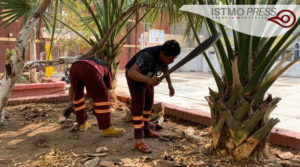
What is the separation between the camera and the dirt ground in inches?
89.4

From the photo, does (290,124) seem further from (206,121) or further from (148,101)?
(148,101)

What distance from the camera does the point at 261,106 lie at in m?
2.11

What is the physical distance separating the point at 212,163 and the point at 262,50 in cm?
114

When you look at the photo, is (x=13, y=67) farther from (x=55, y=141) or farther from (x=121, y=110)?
(x=121, y=110)

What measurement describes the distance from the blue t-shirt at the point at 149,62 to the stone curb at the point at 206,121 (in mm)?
1215

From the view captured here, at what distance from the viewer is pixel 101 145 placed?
2775 millimetres

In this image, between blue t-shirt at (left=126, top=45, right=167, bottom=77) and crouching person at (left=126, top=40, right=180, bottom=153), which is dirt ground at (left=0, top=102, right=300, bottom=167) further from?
blue t-shirt at (left=126, top=45, right=167, bottom=77)

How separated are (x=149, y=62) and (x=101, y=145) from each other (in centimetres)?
114

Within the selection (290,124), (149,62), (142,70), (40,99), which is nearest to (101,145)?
(142,70)

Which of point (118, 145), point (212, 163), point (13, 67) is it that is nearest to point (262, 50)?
point (212, 163)

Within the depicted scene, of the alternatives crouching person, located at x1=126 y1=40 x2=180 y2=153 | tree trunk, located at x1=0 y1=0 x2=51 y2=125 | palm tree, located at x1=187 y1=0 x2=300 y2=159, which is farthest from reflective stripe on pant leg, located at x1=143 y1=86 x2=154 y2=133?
tree trunk, located at x1=0 y1=0 x2=51 y2=125

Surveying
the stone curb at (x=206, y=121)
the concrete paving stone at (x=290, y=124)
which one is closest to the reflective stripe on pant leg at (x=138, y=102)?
the stone curb at (x=206, y=121)

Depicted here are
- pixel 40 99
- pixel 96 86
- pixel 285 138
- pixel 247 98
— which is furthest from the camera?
pixel 40 99

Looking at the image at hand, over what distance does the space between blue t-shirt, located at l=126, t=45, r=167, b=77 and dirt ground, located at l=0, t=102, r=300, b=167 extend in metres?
0.88
